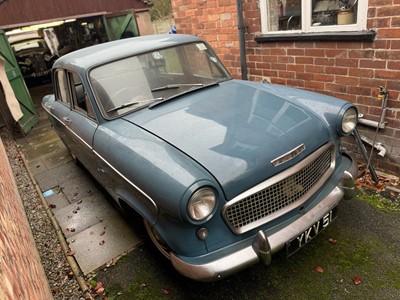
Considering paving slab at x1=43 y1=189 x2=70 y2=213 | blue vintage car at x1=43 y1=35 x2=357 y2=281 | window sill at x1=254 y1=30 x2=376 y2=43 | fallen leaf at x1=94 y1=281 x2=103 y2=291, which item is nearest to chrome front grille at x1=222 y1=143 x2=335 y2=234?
blue vintage car at x1=43 y1=35 x2=357 y2=281

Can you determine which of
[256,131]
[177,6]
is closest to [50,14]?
[177,6]

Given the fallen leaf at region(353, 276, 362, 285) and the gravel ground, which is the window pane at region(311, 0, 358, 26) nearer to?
the fallen leaf at region(353, 276, 362, 285)

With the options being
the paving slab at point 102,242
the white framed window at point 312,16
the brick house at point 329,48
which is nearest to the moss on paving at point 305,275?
the paving slab at point 102,242

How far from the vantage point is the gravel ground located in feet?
9.04

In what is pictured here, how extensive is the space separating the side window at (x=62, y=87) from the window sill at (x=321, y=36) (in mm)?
2640

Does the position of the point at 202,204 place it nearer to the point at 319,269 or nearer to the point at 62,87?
the point at 319,269

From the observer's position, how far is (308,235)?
89.4 inches

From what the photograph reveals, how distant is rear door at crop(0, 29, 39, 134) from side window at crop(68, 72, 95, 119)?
4.50 meters

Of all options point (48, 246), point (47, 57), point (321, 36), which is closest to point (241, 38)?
point (321, 36)

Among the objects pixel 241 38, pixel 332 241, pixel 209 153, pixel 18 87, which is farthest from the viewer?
pixel 18 87

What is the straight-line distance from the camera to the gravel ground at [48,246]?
9.04 ft

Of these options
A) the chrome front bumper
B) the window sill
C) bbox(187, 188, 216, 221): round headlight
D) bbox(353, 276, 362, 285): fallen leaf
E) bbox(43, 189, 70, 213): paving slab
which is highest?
the window sill

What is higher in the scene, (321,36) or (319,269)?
(321,36)

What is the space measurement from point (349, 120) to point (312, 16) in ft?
5.97
